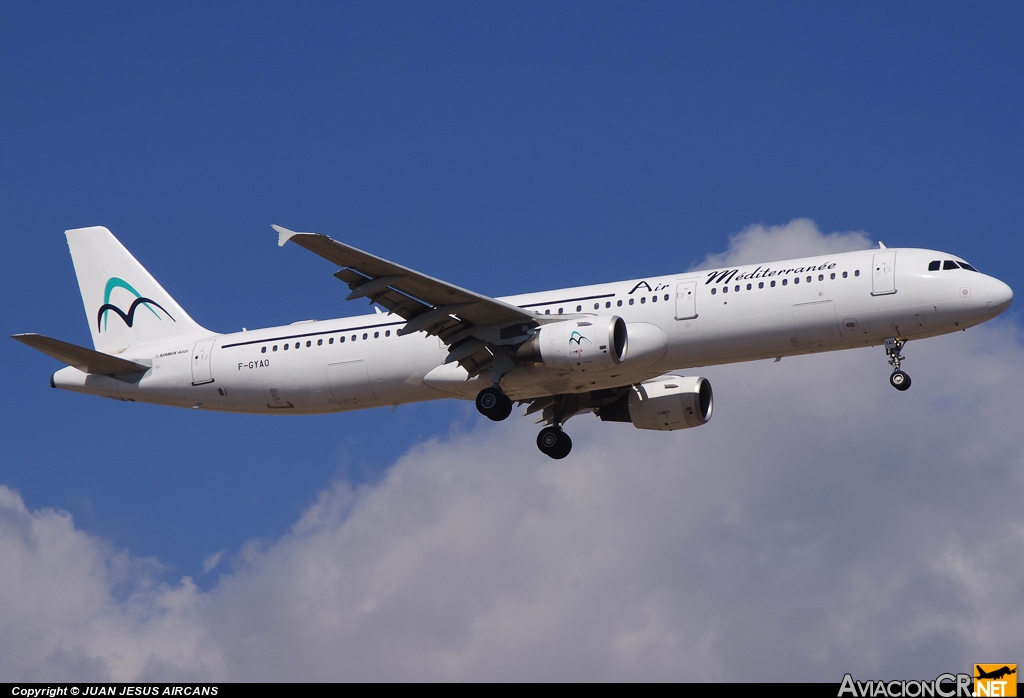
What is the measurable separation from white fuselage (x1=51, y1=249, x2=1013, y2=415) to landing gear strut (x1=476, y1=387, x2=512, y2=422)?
0.32 metres

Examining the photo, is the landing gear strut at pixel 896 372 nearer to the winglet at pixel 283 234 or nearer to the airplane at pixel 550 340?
the airplane at pixel 550 340

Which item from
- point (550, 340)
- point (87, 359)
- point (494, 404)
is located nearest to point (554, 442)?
point (494, 404)

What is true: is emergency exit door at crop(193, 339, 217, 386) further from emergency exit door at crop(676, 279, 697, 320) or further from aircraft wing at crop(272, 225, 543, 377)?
emergency exit door at crop(676, 279, 697, 320)

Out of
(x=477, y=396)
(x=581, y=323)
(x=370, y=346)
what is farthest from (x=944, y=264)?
(x=370, y=346)

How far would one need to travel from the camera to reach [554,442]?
42562 mm

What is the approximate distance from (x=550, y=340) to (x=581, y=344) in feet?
3.42

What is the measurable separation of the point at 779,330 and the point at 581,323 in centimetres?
550

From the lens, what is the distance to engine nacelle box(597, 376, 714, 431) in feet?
138

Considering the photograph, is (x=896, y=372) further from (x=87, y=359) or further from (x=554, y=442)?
(x=87, y=359)

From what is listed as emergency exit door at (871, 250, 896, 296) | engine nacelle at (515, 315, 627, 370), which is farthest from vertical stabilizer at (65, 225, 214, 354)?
emergency exit door at (871, 250, 896, 296)

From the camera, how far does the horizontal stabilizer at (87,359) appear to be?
39.1 m

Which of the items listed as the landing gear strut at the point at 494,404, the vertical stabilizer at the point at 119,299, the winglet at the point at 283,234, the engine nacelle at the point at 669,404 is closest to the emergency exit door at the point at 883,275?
the engine nacelle at the point at 669,404

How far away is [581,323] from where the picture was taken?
36.4 metres

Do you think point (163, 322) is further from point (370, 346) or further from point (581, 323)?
point (581, 323)
